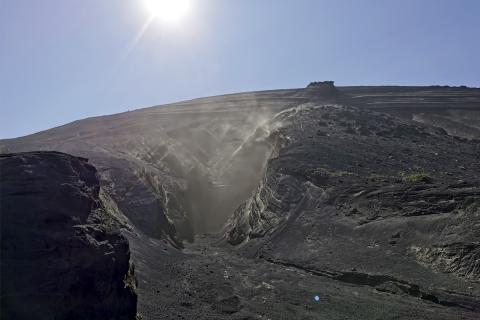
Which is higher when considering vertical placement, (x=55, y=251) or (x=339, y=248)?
(x=55, y=251)

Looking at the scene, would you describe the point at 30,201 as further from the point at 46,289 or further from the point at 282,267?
the point at 282,267

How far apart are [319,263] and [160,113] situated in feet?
188

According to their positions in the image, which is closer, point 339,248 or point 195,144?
point 339,248

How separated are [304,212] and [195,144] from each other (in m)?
33.0

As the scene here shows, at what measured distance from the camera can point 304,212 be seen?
29.2 metres

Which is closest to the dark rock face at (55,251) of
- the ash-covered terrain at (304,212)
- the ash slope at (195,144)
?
the ash-covered terrain at (304,212)

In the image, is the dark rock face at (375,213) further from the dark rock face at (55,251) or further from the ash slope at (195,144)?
the dark rock face at (55,251)

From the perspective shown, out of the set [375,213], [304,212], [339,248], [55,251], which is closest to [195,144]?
[304,212]

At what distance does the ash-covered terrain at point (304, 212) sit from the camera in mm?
18766

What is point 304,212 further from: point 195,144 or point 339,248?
point 195,144

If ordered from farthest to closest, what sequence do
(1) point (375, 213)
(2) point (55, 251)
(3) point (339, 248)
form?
(1) point (375, 213)
(3) point (339, 248)
(2) point (55, 251)

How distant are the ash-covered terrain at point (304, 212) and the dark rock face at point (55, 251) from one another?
1.12 feet

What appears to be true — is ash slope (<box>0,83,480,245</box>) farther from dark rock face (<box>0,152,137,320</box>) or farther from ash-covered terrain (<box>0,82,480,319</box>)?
dark rock face (<box>0,152,137,320</box>)

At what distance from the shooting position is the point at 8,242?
14125 mm
